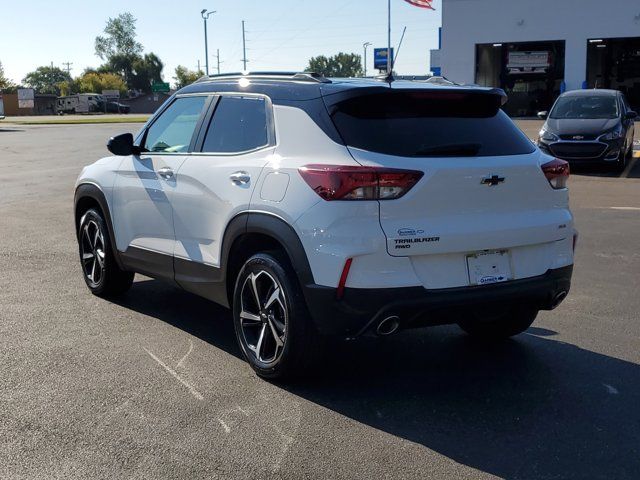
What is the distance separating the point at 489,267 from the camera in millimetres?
4480

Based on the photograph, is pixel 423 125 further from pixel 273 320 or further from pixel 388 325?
pixel 273 320

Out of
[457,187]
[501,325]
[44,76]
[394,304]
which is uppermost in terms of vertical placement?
[44,76]

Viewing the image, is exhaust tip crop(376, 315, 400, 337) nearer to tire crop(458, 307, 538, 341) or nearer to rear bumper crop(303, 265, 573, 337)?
rear bumper crop(303, 265, 573, 337)

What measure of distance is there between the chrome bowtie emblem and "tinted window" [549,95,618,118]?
14.4 meters

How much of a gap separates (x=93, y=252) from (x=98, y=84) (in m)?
126

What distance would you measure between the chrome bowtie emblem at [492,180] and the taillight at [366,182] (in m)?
0.45

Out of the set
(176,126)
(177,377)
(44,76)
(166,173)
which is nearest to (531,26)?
(176,126)

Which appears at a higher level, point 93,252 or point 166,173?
point 166,173

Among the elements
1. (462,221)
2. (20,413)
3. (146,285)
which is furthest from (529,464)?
(146,285)

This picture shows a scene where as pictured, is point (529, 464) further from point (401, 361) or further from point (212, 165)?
point (212, 165)

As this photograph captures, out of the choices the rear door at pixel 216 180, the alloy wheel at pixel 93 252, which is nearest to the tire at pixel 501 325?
the rear door at pixel 216 180

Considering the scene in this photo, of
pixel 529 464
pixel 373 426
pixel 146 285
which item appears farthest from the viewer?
pixel 146 285

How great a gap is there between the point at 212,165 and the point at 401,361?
1.80m

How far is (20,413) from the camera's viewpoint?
4305mm
